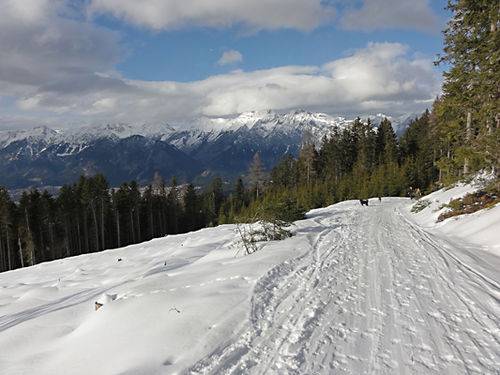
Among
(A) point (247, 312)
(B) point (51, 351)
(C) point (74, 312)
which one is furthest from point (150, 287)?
(A) point (247, 312)

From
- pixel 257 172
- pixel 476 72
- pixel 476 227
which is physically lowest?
pixel 476 227

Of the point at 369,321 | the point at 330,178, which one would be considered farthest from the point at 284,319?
the point at 330,178

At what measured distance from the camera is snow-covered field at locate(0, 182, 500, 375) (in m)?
3.77

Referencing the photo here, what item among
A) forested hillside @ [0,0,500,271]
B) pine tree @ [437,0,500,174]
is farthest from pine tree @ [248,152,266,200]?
pine tree @ [437,0,500,174]

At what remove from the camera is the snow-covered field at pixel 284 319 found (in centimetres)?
377

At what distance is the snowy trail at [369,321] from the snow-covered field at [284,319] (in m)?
0.02

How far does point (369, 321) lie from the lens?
15.4ft

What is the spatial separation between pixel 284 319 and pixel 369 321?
58.1 inches

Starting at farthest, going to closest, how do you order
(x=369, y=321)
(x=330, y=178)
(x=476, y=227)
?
(x=330, y=178), (x=476, y=227), (x=369, y=321)

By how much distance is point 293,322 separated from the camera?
15.7 feet

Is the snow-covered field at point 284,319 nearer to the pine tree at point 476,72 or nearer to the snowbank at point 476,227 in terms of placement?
the snowbank at point 476,227

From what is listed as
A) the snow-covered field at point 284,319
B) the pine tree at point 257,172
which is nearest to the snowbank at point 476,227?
the snow-covered field at point 284,319

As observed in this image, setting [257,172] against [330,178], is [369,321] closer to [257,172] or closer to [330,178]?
[257,172]

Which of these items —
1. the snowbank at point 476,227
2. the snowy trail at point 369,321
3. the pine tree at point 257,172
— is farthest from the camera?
the pine tree at point 257,172
